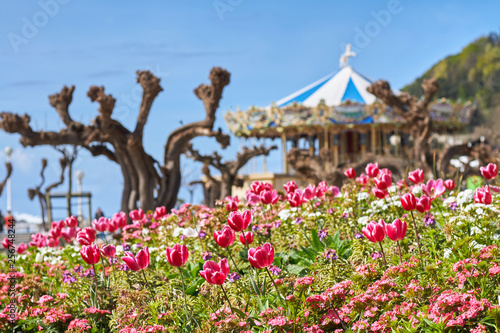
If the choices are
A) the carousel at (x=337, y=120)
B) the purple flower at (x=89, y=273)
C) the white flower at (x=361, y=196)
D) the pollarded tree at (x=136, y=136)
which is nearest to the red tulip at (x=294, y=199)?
the white flower at (x=361, y=196)

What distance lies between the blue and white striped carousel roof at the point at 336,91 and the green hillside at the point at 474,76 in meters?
50.9

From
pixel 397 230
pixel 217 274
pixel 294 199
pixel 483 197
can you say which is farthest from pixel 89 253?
pixel 483 197

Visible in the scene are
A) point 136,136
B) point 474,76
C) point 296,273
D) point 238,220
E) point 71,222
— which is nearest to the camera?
point 238,220

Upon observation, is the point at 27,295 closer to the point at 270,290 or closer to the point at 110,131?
the point at 270,290

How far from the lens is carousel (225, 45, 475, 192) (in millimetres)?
32594

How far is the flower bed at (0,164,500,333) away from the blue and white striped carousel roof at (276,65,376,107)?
2676 cm

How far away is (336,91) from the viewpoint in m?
35.2

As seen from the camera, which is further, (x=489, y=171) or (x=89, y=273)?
(x=489, y=171)

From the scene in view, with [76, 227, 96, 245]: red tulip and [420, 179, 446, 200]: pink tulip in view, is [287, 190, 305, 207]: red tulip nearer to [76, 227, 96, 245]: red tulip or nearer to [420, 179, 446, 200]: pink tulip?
[420, 179, 446, 200]: pink tulip

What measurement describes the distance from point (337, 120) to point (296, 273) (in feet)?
91.9

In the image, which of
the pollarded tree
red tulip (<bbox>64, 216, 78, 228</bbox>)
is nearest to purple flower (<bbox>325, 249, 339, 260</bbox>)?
red tulip (<bbox>64, 216, 78, 228</bbox>)

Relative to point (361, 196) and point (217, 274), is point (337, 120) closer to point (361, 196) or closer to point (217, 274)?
point (361, 196)

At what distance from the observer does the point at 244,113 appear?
3394cm

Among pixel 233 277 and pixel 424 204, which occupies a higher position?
pixel 424 204
